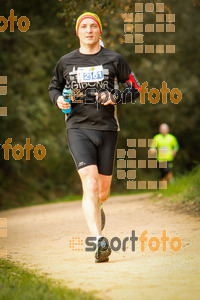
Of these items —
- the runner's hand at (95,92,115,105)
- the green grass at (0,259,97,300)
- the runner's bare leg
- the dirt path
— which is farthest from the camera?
the runner's bare leg

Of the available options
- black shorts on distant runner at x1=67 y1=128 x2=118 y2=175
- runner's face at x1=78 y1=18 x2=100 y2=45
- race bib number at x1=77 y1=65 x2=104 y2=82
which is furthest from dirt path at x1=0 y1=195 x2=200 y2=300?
runner's face at x1=78 y1=18 x2=100 y2=45

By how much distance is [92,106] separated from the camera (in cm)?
629

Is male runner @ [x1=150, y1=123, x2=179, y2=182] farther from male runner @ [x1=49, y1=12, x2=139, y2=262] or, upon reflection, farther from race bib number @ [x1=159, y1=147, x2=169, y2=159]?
male runner @ [x1=49, y1=12, x2=139, y2=262]

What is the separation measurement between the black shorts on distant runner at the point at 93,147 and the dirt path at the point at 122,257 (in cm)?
102

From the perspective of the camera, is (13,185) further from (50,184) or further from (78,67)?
(78,67)

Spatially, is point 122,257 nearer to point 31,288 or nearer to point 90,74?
point 31,288

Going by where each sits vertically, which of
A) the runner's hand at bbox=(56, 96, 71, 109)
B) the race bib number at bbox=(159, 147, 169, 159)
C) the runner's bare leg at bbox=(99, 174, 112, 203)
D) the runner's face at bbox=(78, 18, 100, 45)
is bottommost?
the race bib number at bbox=(159, 147, 169, 159)

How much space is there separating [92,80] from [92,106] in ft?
0.91

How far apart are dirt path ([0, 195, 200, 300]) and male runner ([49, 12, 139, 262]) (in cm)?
64

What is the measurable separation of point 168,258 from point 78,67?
2.23 m

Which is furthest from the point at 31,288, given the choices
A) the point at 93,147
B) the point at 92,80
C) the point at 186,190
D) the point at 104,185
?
the point at 186,190

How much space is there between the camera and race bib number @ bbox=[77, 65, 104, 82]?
6254 millimetres

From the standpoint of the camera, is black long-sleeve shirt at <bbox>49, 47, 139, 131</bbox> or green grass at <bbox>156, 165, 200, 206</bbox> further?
green grass at <bbox>156, 165, 200, 206</bbox>

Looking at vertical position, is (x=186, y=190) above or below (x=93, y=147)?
below
